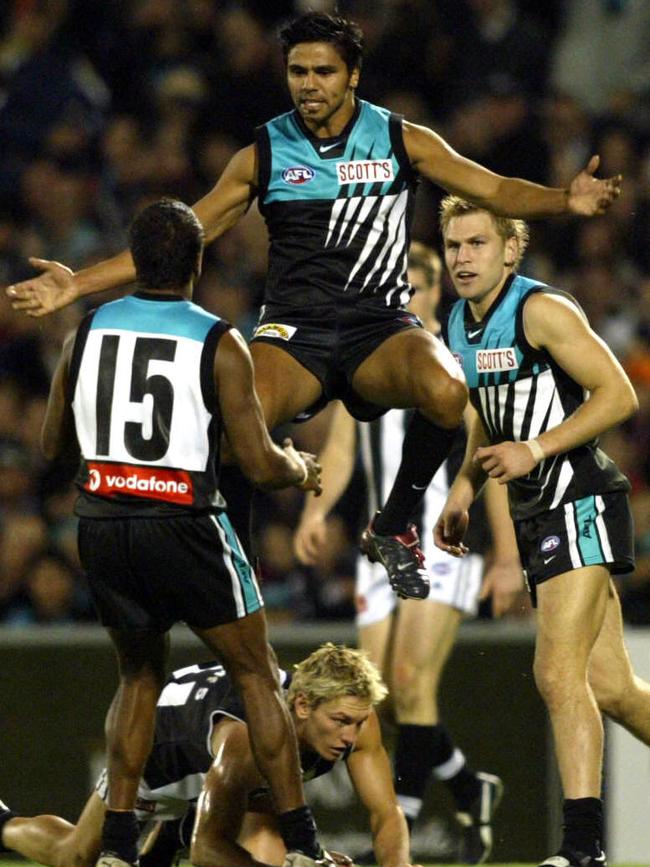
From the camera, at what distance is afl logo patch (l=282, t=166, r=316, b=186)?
234 inches

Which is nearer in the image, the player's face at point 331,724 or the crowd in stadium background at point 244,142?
the player's face at point 331,724

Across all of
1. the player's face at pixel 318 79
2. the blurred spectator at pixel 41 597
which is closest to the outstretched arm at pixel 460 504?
the player's face at pixel 318 79

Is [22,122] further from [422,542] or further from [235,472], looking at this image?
[235,472]

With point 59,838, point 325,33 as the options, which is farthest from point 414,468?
point 59,838

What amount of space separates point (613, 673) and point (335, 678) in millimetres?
919

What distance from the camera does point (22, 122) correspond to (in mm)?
11234

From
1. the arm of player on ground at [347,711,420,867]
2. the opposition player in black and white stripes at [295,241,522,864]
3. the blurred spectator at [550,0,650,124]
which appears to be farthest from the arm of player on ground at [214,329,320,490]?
the blurred spectator at [550,0,650,124]

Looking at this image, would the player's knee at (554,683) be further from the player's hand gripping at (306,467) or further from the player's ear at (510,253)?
the player's ear at (510,253)

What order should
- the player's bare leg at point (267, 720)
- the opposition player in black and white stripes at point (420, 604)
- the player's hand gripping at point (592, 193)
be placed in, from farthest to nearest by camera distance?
the opposition player in black and white stripes at point (420, 604) < the player's hand gripping at point (592, 193) < the player's bare leg at point (267, 720)

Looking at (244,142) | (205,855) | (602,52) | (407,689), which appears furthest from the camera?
(602,52)

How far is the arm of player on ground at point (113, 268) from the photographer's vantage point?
5738 mm

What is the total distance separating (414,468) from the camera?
239 inches

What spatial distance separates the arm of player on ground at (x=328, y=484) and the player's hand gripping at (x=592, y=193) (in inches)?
95.8

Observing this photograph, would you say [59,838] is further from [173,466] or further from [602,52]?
[602,52]
